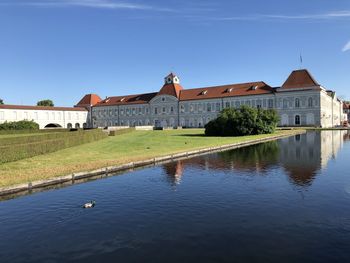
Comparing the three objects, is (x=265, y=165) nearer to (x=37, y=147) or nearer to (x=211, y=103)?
(x=37, y=147)

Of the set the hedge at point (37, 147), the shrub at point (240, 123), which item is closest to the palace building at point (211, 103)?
the shrub at point (240, 123)

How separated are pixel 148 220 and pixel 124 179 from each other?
7628 mm

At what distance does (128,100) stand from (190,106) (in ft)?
86.8

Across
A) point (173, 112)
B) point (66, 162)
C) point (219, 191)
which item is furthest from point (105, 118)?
point (219, 191)

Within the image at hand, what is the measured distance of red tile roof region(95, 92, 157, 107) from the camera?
114 m

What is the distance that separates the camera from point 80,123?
117 m

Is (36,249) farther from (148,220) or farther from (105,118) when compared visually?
(105,118)

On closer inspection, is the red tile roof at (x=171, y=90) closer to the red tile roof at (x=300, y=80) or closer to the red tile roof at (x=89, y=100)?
the red tile roof at (x=89, y=100)

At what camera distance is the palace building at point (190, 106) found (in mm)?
84250

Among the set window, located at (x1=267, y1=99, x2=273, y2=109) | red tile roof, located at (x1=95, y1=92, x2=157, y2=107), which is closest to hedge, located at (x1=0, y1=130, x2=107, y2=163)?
window, located at (x1=267, y1=99, x2=273, y2=109)

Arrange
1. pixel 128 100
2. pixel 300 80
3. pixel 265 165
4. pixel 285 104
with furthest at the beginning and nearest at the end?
pixel 128 100, pixel 285 104, pixel 300 80, pixel 265 165

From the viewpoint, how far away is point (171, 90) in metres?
108

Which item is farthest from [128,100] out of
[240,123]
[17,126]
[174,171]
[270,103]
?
[174,171]

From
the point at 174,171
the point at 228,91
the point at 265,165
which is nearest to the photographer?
the point at 174,171
